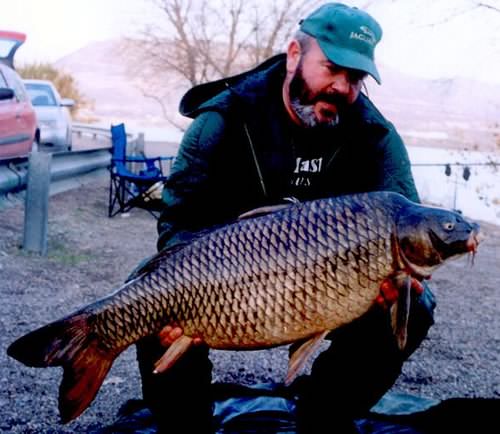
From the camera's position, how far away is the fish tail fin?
2500 mm

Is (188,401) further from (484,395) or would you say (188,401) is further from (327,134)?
(484,395)

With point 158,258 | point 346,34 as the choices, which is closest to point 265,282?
point 158,258

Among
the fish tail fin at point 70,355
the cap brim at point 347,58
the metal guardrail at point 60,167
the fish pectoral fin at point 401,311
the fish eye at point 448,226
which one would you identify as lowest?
the metal guardrail at point 60,167

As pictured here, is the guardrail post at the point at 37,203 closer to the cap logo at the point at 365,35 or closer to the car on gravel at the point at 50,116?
the cap logo at the point at 365,35

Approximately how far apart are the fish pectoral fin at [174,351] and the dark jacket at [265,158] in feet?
1.77

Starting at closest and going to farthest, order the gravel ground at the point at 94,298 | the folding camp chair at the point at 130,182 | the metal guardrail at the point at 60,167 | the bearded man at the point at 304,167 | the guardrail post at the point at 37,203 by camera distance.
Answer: the bearded man at the point at 304,167 → the gravel ground at the point at 94,298 → the metal guardrail at the point at 60,167 → the guardrail post at the point at 37,203 → the folding camp chair at the point at 130,182

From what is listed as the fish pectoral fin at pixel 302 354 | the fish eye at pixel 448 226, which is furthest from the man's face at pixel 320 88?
the fish pectoral fin at pixel 302 354

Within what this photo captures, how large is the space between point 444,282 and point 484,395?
3400mm

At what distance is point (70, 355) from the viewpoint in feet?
8.27

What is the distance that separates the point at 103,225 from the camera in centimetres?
923

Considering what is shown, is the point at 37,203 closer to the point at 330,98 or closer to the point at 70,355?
the point at 330,98

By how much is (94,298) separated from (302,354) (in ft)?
11.2

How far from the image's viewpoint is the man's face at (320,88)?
304 centimetres

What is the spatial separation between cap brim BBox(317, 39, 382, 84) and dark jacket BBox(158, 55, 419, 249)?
0.72 ft
